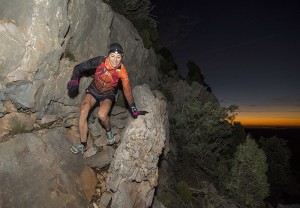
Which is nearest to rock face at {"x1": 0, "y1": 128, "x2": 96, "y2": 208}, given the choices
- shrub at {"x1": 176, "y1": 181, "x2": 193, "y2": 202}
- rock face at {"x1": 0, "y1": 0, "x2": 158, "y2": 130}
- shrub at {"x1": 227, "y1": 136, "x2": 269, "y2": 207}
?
rock face at {"x1": 0, "y1": 0, "x2": 158, "y2": 130}

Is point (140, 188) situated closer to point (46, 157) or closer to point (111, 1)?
point (46, 157)

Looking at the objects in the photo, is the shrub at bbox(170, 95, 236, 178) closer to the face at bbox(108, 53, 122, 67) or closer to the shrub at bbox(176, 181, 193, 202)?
the shrub at bbox(176, 181, 193, 202)

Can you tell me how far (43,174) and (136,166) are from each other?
302 centimetres

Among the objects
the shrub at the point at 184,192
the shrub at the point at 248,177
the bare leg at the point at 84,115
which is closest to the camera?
the bare leg at the point at 84,115

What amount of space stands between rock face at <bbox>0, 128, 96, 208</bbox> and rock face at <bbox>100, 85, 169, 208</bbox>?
0.80 metres

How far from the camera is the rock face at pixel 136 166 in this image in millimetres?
8070

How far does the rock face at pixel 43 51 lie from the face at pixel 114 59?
1.94 meters

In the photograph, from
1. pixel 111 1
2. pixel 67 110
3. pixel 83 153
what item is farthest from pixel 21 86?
pixel 111 1

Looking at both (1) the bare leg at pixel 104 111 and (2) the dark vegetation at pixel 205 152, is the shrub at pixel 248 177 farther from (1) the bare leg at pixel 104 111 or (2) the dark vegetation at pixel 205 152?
(1) the bare leg at pixel 104 111

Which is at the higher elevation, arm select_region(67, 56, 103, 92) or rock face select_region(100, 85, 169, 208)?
arm select_region(67, 56, 103, 92)

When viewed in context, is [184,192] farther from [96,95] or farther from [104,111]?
[96,95]

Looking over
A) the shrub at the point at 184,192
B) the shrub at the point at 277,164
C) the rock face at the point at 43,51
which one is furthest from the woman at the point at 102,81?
the shrub at the point at 277,164

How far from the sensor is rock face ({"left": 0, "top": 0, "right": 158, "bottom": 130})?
7.55 m

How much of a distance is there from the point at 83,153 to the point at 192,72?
22.4 metres
